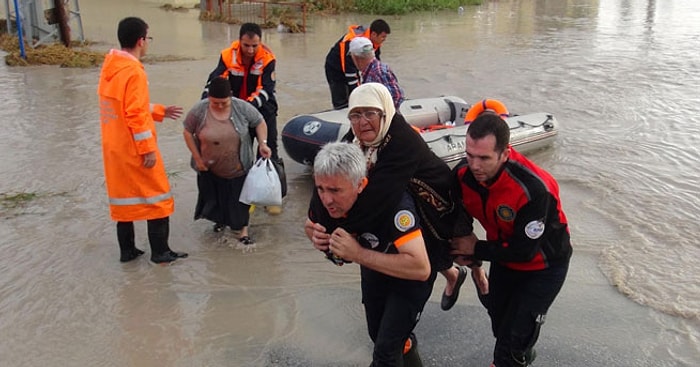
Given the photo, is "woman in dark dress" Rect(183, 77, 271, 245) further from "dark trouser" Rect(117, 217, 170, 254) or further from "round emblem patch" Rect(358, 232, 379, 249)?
"round emblem patch" Rect(358, 232, 379, 249)

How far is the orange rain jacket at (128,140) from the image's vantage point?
4.32 m

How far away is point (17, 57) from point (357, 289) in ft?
40.1

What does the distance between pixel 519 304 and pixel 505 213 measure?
53 centimetres

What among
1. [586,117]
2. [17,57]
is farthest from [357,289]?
[17,57]

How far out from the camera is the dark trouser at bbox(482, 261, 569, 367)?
307cm

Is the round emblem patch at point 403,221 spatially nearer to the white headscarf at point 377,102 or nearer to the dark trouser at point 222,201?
the white headscarf at point 377,102

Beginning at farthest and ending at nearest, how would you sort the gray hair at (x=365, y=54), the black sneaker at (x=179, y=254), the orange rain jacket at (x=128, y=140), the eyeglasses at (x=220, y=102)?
the gray hair at (x=365, y=54) < the black sneaker at (x=179, y=254) < the eyeglasses at (x=220, y=102) < the orange rain jacket at (x=128, y=140)

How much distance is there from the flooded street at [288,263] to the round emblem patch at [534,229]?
1239 millimetres

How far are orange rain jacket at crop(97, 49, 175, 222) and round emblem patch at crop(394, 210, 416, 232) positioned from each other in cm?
237

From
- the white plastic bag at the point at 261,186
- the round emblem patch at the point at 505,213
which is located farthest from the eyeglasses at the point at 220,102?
the round emblem patch at the point at 505,213

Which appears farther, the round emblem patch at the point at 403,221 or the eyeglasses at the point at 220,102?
the eyeglasses at the point at 220,102

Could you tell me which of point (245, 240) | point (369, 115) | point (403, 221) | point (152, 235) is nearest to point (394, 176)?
point (403, 221)

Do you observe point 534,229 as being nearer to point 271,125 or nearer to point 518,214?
point 518,214

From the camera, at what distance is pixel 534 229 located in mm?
2842
